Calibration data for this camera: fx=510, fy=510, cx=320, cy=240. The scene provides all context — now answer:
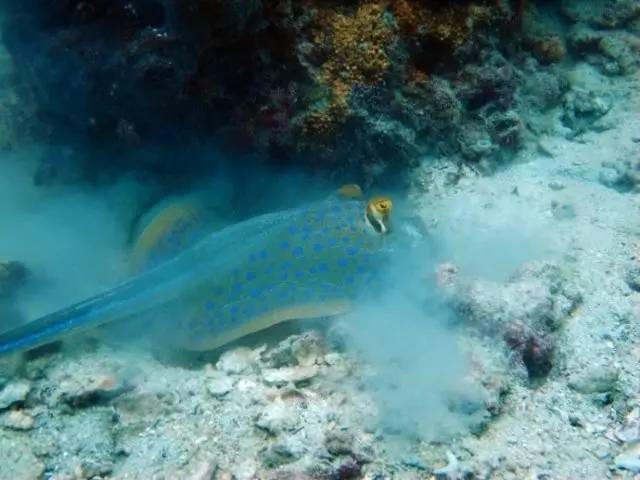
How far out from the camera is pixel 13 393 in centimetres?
332

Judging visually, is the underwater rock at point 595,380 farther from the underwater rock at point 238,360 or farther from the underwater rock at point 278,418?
the underwater rock at point 238,360

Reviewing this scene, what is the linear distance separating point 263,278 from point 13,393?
1.79 metres

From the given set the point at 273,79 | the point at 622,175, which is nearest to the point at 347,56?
the point at 273,79

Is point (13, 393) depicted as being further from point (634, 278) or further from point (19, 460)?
point (634, 278)

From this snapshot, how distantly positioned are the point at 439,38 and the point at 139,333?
3.77 metres

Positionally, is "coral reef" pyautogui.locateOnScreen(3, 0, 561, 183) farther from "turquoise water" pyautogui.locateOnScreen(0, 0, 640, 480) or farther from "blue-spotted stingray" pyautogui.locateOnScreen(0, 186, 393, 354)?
"blue-spotted stingray" pyautogui.locateOnScreen(0, 186, 393, 354)

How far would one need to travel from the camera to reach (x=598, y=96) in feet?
19.8

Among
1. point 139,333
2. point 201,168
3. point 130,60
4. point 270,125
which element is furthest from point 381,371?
point 130,60

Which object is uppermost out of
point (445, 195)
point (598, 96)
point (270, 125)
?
point (270, 125)

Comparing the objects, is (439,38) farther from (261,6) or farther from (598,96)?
(598,96)

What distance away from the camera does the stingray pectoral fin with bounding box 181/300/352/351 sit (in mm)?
3604

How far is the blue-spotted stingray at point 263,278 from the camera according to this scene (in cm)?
362

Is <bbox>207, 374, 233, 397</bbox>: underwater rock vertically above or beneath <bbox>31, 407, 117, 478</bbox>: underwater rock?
beneath

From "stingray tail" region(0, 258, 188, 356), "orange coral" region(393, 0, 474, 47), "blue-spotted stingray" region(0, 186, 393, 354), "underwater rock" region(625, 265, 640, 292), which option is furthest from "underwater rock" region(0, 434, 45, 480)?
"orange coral" region(393, 0, 474, 47)
